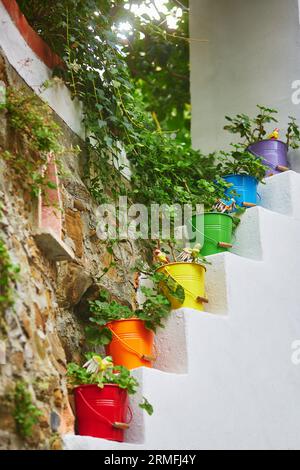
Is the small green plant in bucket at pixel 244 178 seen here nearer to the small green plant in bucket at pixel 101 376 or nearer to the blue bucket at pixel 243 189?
the blue bucket at pixel 243 189

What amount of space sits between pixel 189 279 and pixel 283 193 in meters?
1.15

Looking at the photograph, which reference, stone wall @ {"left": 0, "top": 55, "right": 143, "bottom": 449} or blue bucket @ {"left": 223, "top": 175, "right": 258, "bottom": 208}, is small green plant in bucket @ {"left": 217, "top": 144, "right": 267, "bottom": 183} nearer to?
blue bucket @ {"left": 223, "top": 175, "right": 258, "bottom": 208}

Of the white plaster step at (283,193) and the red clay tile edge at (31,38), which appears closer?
the red clay tile edge at (31,38)

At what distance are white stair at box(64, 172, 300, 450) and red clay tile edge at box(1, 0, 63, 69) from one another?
137 cm

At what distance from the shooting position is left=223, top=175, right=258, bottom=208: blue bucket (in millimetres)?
4973

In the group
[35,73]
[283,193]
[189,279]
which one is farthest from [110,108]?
[283,193]

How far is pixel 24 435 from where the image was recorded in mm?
3068

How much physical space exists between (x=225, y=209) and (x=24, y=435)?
214 cm

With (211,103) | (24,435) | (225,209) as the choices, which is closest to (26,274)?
(24,435)

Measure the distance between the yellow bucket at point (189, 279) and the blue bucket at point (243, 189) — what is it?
32.4 inches

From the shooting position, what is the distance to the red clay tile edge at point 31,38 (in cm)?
398

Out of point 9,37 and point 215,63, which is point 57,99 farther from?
point 215,63

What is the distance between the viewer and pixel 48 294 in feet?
11.8

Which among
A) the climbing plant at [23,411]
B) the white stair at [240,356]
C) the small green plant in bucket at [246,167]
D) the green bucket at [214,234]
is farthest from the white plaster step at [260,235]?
the climbing plant at [23,411]
